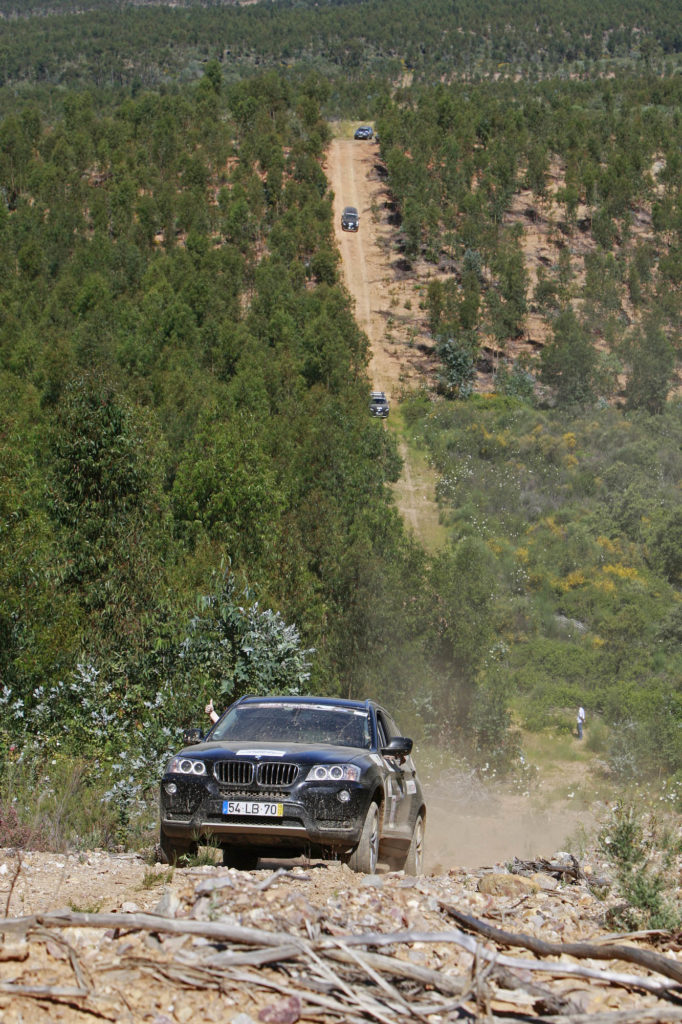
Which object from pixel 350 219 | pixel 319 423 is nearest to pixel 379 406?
pixel 319 423

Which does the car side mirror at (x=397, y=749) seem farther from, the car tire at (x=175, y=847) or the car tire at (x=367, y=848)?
the car tire at (x=175, y=847)

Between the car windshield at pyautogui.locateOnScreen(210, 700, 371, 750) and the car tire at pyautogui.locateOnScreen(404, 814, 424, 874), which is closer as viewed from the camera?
the car windshield at pyautogui.locateOnScreen(210, 700, 371, 750)

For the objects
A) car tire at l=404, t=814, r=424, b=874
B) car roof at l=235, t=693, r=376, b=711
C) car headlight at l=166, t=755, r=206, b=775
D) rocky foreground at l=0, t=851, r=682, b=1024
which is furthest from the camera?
car roof at l=235, t=693, r=376, b=711

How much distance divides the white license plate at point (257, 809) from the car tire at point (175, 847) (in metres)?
0.46

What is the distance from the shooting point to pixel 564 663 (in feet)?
109

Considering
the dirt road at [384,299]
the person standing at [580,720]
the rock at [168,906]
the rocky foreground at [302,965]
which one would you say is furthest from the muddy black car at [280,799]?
the dirt road at [384,299]

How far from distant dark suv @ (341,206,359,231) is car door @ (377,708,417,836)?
2361 inches

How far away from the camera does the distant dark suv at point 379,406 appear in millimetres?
47562

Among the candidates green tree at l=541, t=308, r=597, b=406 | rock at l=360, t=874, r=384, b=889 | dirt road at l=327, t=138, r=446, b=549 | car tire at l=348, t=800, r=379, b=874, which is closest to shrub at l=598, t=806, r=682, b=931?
rock at l=360, t=874, r=384, b=889

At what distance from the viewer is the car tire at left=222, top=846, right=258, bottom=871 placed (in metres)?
8.03

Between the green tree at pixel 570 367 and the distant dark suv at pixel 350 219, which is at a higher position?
the distant dark suv at pixel 350 219

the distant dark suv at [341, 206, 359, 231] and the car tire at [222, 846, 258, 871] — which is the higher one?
the distant dark suv at [341, 206, 359, 231]

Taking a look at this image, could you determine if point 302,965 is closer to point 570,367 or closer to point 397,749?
point 397,749

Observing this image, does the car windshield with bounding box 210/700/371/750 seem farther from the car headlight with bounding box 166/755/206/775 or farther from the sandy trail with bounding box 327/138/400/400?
the sandy trail with bounding box 327/138/400/400
